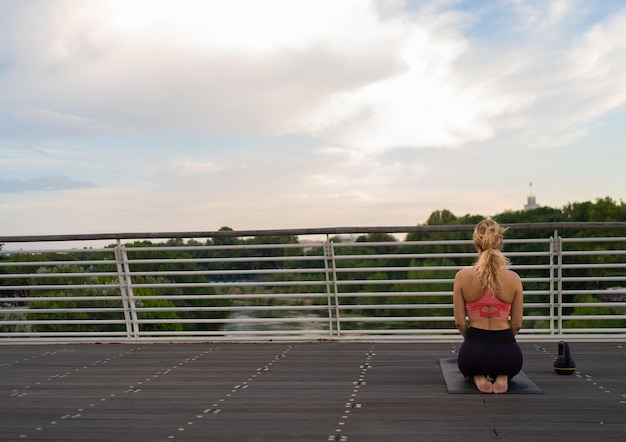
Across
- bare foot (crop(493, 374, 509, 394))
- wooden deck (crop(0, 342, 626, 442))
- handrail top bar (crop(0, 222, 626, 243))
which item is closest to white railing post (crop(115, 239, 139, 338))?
handrail top bar (crop(0, 222, 626, 243))

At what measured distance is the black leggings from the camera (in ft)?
15.2

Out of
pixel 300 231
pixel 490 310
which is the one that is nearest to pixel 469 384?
pixel 490 310

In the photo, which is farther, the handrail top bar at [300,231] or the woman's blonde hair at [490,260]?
the handrail top bar at [300,231]

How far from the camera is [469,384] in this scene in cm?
484

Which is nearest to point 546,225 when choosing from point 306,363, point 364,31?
point 306,363

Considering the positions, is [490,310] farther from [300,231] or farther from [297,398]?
[300,231]

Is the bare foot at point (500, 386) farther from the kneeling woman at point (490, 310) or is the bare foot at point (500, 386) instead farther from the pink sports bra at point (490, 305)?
the pink sports bra at point (490, 305)

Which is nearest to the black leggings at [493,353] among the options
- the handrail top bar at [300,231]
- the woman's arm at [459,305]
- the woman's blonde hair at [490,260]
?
the woman's arm at [459,305]

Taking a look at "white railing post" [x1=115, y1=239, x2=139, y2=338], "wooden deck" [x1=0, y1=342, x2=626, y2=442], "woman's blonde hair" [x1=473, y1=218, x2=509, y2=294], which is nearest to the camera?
"wooden deck" [x1=0, y1=342, x2=626, y2=442]

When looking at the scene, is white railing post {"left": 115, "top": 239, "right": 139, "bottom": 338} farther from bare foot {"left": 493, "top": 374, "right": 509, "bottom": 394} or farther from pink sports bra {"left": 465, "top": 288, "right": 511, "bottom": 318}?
bare foot {"left": 493, "top": 374, "right": 509, "bottom": 394}

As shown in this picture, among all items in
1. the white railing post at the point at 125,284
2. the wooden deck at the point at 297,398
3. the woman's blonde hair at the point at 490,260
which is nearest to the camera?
the wooden deck at the point at 297,398

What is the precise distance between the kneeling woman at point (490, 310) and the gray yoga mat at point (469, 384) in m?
0.09

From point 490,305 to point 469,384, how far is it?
25.6 inches

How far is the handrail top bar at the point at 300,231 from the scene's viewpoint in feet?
21.6
